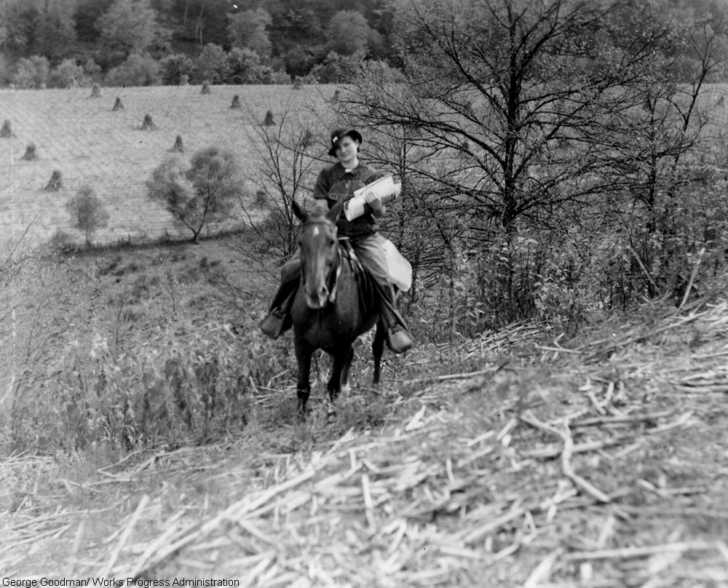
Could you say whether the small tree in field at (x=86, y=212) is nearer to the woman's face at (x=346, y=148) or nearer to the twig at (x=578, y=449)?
the woman's face at (x=346, y=148)

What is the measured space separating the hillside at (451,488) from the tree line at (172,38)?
37.7 meters

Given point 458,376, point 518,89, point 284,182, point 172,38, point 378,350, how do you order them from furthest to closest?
1. point 172,38
2. point 284,182
3. point 518,89
4. point 378,350
5. point 458,376

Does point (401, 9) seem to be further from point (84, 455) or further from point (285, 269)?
point (84, 455)

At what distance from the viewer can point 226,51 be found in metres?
60.8

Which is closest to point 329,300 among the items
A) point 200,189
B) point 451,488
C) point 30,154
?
point 451,488

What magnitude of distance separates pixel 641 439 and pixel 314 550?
2245mm

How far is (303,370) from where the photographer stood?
263 inches

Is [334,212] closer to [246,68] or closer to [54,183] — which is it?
[54,183]

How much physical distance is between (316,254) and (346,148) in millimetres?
1573

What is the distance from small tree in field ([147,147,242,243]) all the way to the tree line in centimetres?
1633

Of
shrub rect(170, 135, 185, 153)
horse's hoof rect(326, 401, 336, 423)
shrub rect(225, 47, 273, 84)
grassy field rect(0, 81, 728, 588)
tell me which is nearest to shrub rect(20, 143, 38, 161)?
shrub rect(170, 135, 185, 153)

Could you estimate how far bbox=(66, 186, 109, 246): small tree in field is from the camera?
25.8m

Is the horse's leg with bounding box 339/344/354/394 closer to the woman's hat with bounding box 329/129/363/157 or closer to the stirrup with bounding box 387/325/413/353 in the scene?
the stirrup with bounding box 387/325/413/353

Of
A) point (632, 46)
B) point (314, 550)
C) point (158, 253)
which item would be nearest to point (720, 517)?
point (314, 550)
